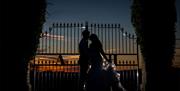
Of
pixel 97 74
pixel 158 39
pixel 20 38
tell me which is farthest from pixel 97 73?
pixel 158 39

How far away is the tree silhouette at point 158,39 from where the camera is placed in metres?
12.4

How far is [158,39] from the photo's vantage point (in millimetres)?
12320

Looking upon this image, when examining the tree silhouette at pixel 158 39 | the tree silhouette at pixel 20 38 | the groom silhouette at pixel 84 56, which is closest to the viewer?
the groom silhouette at pixel 84 56

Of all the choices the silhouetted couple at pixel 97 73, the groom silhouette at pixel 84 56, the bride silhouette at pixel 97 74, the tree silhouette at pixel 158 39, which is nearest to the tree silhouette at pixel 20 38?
the groom silhouette at pixel 84 56

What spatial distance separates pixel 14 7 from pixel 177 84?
644 centimetres

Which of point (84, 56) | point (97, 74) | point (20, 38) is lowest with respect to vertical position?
point (97, 74)

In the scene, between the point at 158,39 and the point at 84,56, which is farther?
the point at 158,39

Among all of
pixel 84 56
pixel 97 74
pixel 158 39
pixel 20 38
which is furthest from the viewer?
pixel 158 39

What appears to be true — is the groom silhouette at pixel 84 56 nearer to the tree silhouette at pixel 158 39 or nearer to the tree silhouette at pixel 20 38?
the tree silhouette at pixel 20 38

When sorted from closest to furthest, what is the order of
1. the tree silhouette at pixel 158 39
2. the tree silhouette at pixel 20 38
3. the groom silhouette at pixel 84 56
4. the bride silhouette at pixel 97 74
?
1. the bride silhouette at pixel 97 74
2. the groom silhouette at pixel 84 56
3. the tree silhouette at pixel 20 38
4. the tree silhouette at pixel 158 39

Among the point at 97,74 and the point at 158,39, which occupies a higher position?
the point at 158,39

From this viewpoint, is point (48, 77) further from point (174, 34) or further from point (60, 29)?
point (174, 34)

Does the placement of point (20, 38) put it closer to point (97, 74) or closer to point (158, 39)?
point (97, 74)

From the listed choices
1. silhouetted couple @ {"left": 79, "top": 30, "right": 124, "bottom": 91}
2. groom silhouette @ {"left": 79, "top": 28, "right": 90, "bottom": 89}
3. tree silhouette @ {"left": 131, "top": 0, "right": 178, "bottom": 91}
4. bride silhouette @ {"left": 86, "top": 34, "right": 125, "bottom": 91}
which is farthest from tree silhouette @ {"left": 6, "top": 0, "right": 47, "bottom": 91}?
tree silhouette @ {"left": 131, "top": 0, "right": 178, "bottom": 91}
